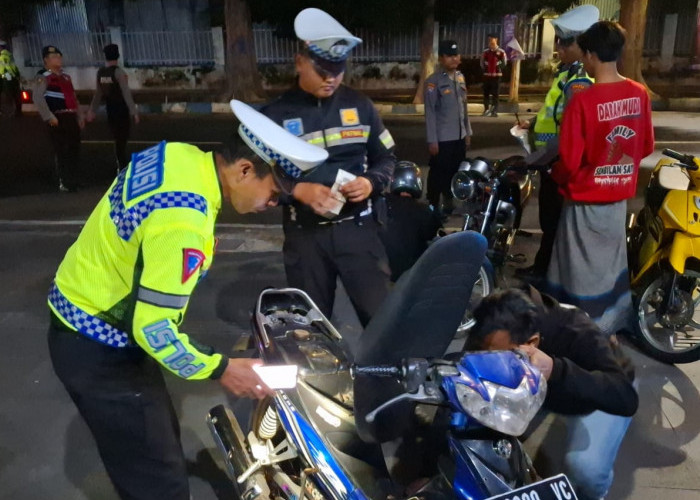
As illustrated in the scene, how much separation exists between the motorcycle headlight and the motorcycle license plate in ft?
0.48

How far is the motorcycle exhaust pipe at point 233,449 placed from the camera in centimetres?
241

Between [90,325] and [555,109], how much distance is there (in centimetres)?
366

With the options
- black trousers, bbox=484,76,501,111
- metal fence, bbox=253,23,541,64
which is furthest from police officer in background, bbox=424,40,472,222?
metal fence, bbox=253,23,541,64

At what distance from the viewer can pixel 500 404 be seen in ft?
5.38

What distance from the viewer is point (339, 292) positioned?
202 inches

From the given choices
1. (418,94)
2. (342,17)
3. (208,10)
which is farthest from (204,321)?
(208,10)

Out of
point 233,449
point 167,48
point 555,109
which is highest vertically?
point 167,48

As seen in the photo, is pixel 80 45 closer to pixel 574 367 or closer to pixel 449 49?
pixel 449 49

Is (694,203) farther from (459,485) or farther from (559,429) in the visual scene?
(459,485)

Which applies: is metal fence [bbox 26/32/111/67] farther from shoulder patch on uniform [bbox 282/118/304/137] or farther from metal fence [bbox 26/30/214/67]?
shoulder patch on uniform [bbox 282/118/304/137]

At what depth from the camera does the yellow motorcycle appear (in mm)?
3682

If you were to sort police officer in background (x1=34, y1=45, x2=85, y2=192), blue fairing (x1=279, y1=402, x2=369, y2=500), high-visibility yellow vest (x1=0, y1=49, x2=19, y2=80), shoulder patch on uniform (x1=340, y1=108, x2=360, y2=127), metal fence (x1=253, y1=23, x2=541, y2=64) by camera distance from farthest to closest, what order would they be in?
metal fence (x1=253, y1=23, x2=541, y2=64)
high-visibility yellow vest (x1=0, y1=49, x2=19, y2=80)
police officer in background (x1=34, y1=45, x2=85, y2=192)
shoulder patch on uniform (x1=340, y1=108, x2=360, y2=127)
blue fairing (x1=279, y1=402, x2=369, y2=500)

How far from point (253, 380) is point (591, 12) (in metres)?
3.60

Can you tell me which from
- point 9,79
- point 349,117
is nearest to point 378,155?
point 349,117
